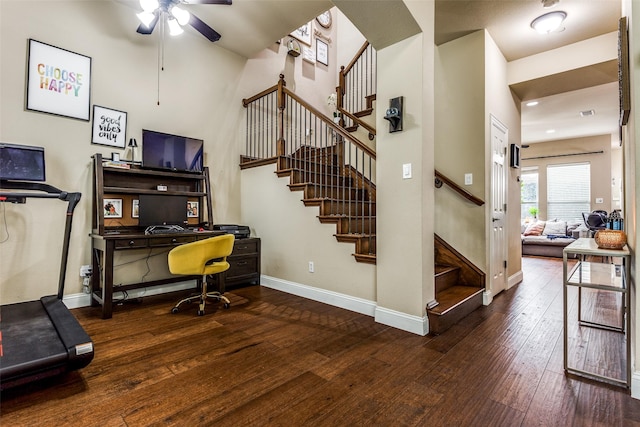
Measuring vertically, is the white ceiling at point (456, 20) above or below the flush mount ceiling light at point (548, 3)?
above

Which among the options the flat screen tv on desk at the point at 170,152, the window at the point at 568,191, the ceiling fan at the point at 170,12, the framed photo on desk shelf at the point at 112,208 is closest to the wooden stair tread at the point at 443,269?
the flat screen tv on desk at the point at 170,152

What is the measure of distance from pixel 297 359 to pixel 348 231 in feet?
5.25

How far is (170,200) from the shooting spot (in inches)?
147

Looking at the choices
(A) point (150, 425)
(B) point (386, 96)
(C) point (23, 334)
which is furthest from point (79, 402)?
(B) point (386, 96)

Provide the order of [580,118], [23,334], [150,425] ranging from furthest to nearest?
[580,118], [23,334], [150,425]

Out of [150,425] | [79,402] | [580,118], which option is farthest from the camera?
[580,118]

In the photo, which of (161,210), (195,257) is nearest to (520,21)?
(195,257)

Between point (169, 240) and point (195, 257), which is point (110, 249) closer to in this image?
point (169, 240)

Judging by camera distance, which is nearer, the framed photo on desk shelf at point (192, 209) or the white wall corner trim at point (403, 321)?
the white wall corner trim at point (403, 321)

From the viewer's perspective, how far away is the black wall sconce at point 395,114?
2592mm

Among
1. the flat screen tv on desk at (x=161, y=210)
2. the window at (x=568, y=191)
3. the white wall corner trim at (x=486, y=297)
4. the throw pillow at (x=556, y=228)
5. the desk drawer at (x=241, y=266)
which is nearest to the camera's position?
the white wall corner trim at (x=486, y=297)

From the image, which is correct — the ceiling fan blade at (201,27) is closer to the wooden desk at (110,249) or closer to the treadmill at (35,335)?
the treadmill at (35,335)

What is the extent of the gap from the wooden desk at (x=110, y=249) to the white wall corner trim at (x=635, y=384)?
362 centimetres

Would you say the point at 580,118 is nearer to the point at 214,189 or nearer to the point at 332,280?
the point at 332,280
